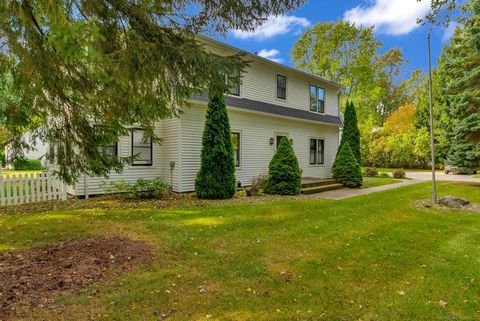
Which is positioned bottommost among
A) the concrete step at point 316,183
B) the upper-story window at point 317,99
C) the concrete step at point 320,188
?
the concrete step at point 320,188

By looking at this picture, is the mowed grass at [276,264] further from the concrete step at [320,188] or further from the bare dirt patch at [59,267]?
the concrete step at [320,188]

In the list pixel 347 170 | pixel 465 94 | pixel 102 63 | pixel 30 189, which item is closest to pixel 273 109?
pixel 347 170

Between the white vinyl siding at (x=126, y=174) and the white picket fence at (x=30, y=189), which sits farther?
the white vinyl siding at (x=126, y=174)

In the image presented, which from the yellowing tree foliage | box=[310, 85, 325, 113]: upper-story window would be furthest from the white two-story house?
the yellowing tree foliage

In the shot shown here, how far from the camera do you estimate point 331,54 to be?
2609 cm

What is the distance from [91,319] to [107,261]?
1.46m

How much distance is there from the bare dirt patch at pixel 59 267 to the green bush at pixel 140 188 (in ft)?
15.3

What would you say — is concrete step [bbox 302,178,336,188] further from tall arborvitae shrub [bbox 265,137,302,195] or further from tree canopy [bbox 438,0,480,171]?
tree canopy [bbox 438,0,480,171]

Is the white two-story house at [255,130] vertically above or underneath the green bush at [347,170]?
above

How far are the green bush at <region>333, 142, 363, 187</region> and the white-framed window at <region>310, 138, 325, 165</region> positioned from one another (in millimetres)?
1767

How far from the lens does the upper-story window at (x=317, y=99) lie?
1650 centimetres

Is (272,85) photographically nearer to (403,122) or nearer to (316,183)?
(316,183)

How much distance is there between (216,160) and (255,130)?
374 centimetres

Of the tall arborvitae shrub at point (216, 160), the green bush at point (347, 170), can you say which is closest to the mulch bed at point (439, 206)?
the green bush at point (347, 170)
